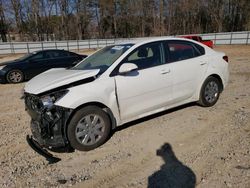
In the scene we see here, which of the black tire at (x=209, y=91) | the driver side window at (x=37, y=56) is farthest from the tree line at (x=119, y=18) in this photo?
the black tire at (x=209, y=91)

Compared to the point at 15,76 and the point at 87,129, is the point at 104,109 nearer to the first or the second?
the point at 87,129

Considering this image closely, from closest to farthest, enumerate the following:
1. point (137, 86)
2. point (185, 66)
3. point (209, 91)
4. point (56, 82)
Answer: point (56, 82) < point (137, 86) < point (185, 66) < point (209, 91)

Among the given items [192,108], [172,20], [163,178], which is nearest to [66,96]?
[163,178]

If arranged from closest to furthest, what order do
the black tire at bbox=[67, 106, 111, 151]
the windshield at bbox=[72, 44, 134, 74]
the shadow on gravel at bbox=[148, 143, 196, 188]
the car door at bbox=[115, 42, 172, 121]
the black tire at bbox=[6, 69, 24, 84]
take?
the shadow on gravel at bbox=[148, 143, 196, 188] < the black tire at bbox=[67, 106, 111, 151] < the car door at bbox=[115, 42, 172, 121] < the windshield at bbox=[72, 44, 134, 74] < the black tire at bbox=[6, 69, 24, 84]

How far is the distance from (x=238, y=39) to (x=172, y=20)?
27.0 meters

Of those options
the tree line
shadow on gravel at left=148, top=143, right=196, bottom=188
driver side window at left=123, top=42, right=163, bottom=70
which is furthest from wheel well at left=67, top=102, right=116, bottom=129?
the tree line

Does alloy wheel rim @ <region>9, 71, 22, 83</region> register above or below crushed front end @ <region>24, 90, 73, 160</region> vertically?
below

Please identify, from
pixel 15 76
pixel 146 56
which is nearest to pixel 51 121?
pixel 146 56

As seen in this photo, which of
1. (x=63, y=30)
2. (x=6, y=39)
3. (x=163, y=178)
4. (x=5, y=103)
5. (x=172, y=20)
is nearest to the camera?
(x=163, y=178)

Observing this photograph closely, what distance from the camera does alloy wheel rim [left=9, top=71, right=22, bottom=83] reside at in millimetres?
9902

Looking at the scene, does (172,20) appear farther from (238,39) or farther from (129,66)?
(129,66)

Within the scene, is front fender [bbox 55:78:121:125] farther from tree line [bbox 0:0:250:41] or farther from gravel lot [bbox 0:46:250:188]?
tree line [bbox 0:0:250:41]

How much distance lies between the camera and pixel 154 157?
11.6 ft

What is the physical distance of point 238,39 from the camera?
25891mm
